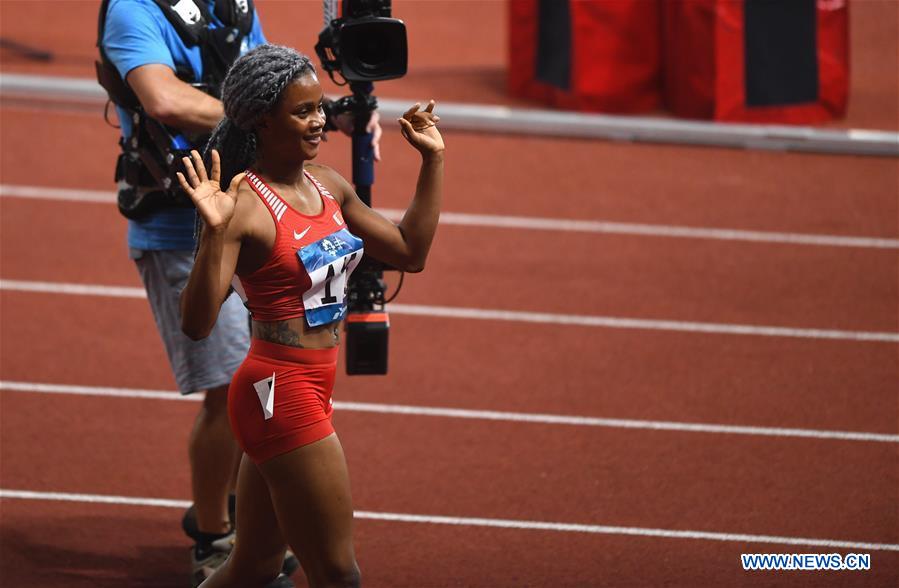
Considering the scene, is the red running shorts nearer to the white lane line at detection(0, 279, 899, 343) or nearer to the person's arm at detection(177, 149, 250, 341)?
the person's arm at detection(177, 149, 250, 341)

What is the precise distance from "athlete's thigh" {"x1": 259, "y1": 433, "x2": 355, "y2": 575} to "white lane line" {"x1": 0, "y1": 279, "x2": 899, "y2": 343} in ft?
13.2

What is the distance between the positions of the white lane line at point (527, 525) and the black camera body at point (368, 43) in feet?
6.31

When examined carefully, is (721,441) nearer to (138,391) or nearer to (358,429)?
(358,429)

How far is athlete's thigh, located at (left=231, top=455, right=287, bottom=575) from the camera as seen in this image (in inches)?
168

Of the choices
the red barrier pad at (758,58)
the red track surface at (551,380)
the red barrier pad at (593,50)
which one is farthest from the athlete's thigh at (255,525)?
the red barrier pad at (593,50)

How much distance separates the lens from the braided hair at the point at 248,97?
4.02 m

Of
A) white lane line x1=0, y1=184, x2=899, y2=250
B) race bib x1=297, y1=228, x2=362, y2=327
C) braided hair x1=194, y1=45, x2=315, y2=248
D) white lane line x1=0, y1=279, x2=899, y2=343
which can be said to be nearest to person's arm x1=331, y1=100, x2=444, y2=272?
race bib x1=297, y1=228, x2=362, y2=327

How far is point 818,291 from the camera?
8.56m

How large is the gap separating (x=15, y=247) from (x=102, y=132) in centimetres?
250

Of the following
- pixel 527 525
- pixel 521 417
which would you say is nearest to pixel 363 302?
pixel 527 525

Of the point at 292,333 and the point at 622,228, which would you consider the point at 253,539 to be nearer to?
the point at 292,333

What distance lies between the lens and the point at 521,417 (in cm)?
687

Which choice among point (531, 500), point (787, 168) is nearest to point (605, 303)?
point (531, 500)

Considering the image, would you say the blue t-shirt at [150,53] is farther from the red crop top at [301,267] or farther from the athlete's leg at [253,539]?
the athlete's leg at [253,539]
